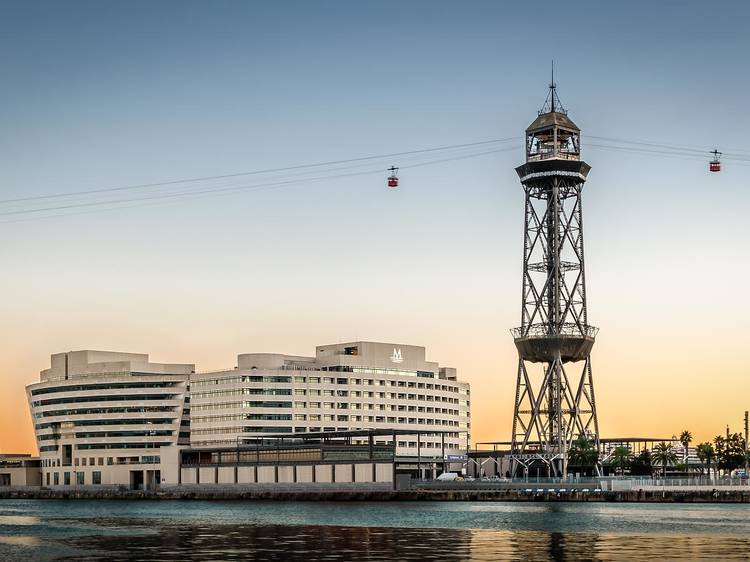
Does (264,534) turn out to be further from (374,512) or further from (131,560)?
(374,512)

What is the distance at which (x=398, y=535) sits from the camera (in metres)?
99.4

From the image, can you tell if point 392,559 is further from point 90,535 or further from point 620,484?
point 620,484

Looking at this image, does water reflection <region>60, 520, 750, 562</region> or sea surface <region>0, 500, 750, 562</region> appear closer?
water reflection <region>60, 520, 750, 562</region>

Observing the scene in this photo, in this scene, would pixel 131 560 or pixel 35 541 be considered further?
pixel 35 541

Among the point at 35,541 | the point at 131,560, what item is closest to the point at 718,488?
the point at 35,541

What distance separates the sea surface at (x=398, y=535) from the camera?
79500 mm

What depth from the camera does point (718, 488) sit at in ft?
588

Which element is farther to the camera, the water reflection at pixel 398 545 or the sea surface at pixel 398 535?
the sea surface at pixel 398 535

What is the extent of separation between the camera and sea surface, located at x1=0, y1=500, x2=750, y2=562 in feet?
261

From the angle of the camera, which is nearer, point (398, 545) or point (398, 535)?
point (398, 545)

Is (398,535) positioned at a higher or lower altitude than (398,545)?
lower

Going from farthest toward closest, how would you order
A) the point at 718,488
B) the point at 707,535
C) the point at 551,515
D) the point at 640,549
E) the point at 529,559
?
the point at 718,488, the point at 551,515, the point at 707,535, the point at 640,549, the point at 529,559

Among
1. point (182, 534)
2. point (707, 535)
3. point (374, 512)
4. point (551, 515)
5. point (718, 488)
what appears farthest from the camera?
point (718, 488)

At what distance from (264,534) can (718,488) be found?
97847 mm
